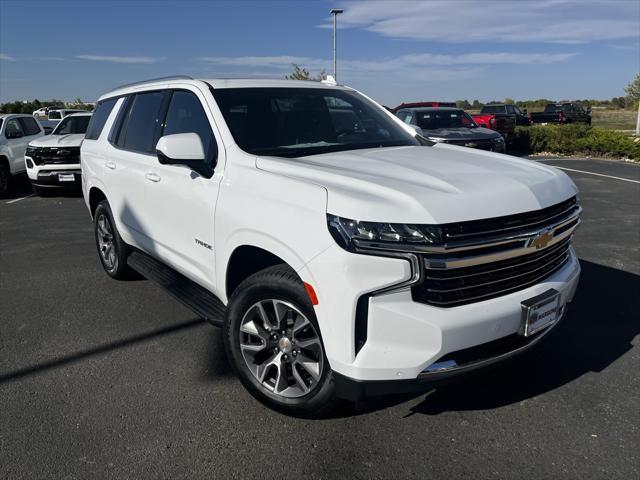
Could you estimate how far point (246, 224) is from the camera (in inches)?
124

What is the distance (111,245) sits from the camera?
5715mm

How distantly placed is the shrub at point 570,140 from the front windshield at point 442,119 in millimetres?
6506

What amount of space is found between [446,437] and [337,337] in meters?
0.94

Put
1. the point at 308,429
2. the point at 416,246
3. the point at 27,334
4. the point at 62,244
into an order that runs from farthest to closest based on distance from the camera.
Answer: the point at 62,244 → the point at 27,334 → the point at 308,429 → the point at 416,246

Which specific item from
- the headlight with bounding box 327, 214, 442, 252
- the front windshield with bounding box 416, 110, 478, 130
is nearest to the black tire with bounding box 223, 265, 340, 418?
the headlight with bounding box 327, 214, 442, 252

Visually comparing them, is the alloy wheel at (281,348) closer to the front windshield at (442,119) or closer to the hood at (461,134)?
the hood at (461,134)

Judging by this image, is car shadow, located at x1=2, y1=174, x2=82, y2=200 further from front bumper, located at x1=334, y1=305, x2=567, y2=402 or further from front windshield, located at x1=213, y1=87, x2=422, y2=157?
front bumper, located at x1=334, y1=305, x2=567, y2=402

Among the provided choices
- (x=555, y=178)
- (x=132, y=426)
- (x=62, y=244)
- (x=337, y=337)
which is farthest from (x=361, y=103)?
(x=62, y=244)

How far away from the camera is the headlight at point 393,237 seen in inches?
99.0

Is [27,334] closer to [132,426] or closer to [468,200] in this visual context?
[132,426]

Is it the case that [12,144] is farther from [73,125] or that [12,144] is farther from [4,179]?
[73,125]

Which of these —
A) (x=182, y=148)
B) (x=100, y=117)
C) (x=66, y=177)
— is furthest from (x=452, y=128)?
(x=182, y=148)

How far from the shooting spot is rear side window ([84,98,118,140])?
18.7 feet

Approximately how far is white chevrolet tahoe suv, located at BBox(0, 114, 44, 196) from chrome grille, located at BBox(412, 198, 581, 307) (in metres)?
12.0
